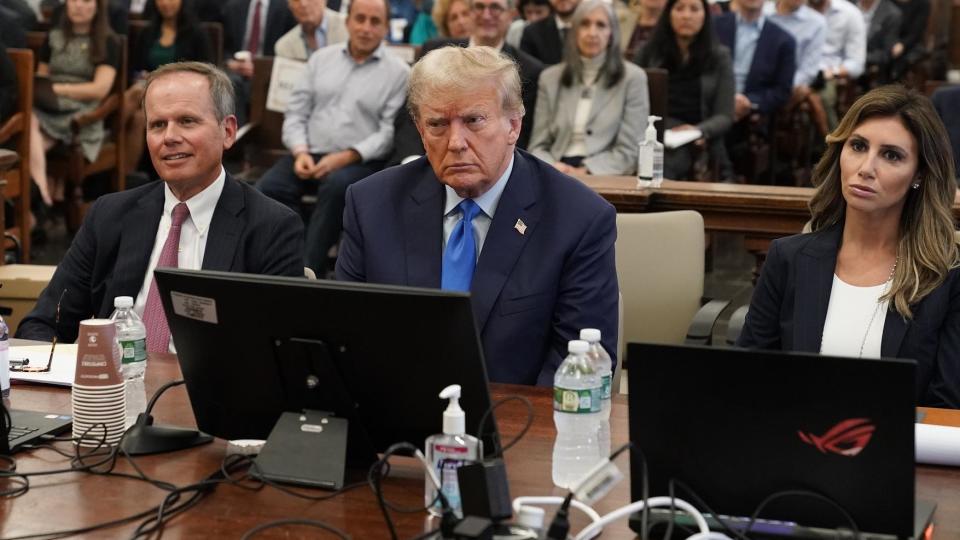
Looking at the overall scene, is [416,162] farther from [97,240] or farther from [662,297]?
[662,297]

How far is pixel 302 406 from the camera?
2168 millimetres

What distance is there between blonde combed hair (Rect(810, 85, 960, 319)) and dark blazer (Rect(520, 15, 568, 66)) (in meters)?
4.04

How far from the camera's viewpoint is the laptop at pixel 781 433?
175 cm

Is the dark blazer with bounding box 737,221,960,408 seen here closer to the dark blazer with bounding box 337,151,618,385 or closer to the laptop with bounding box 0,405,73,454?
the dark blazer with bounding box 337,151,618,385

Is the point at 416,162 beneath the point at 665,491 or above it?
above

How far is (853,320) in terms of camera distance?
10.2 ft

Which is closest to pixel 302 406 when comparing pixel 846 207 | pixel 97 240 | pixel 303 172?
pixel 97 240

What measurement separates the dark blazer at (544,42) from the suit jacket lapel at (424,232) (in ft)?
13.9

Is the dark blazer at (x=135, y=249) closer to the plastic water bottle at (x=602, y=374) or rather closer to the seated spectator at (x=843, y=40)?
the plastic water bottle at (x=602, y=374)

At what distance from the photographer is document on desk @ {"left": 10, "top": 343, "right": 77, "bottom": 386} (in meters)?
2.67

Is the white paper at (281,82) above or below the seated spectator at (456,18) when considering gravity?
below

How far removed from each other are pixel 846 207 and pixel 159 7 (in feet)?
19.4

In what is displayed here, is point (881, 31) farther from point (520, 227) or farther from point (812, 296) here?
point (520, 227)

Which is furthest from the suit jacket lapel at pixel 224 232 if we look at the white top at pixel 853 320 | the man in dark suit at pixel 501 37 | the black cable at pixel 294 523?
the man in dark suit at pixel 501 37
